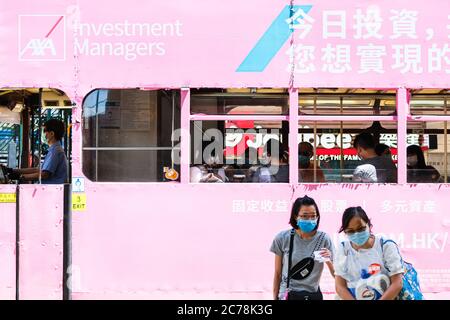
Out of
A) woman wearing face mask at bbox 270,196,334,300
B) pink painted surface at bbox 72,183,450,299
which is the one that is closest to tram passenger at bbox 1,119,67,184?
pink painted surface at bbox 72,183,450,299

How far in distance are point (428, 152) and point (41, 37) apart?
3.65m

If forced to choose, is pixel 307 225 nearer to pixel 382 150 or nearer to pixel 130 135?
pixel 382 150

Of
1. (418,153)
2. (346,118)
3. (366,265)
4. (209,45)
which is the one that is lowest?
(366,265)

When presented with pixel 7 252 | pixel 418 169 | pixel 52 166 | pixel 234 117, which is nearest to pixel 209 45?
pixel 234 117

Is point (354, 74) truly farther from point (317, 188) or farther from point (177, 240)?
point (177, 240)

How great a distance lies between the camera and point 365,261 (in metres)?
3.73

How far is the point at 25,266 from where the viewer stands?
5016 mm

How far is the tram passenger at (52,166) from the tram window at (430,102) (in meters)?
3.16

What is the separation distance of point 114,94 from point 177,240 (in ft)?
4.43

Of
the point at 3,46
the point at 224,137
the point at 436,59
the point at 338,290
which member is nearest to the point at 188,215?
the point at 224,137

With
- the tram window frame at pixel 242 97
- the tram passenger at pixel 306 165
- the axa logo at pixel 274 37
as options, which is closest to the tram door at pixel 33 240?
the tram window frame at pixel 242 97

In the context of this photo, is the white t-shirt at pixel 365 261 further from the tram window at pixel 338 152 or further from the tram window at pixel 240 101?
the tram window at pixel 240 101

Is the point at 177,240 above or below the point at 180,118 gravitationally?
below

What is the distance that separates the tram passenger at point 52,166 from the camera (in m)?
5.43
